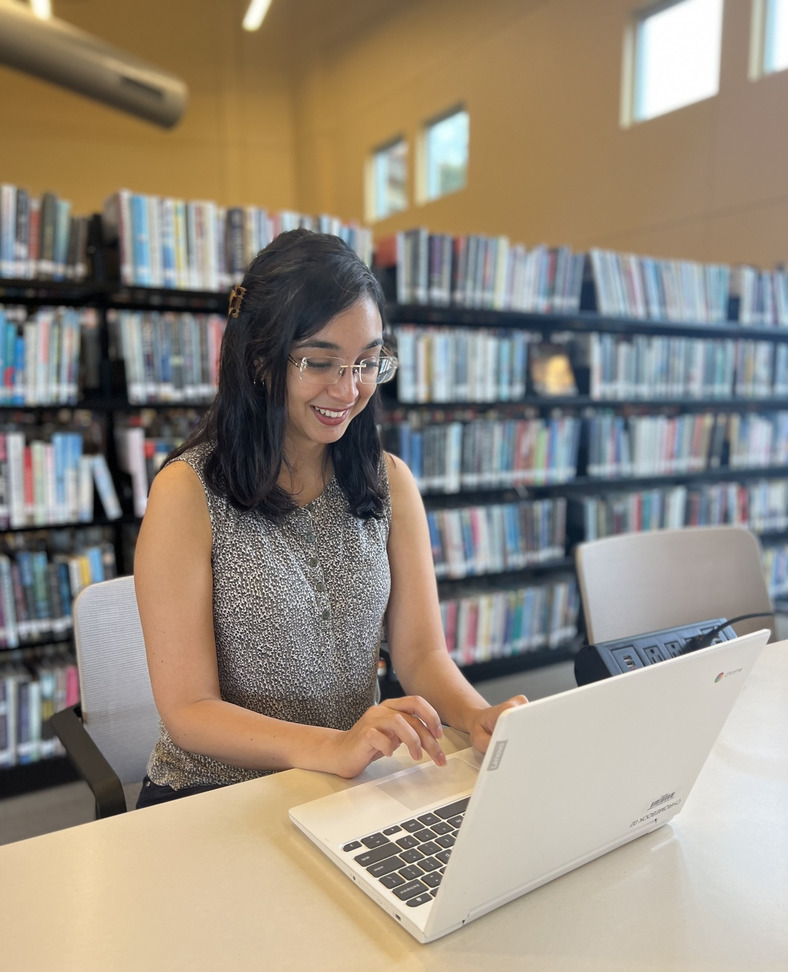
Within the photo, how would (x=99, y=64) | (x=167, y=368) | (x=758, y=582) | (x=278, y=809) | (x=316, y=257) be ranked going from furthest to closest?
1. (x=99, y=64)
2. (x=167, y=368)
3. (x=758, y=582)
4. (x=316, y=257)
5. (x=278, y=809)

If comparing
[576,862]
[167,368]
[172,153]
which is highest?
[172,153]

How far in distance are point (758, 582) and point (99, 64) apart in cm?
393

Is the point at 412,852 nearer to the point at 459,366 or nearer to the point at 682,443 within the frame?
the point at 459,366

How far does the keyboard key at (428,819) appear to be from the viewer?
0.74m

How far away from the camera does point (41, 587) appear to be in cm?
225

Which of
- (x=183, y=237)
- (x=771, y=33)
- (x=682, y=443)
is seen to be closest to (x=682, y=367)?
(x=682, y=443)

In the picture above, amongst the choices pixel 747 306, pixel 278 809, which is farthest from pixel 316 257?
pixel 747 306

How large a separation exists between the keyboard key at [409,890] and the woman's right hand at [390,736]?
17 centimetres

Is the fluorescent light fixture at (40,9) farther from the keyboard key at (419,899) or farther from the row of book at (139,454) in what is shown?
the keyboard key at (419,899)

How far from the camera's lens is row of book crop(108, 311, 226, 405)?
2.30 m

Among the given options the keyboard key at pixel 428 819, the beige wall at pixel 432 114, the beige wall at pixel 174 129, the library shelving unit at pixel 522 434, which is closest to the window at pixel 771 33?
the beige wall at pixel 432 114

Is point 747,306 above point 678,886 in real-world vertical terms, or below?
above

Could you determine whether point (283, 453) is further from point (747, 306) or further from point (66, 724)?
point (747, 306)

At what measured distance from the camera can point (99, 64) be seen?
147 inches
